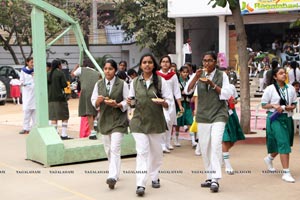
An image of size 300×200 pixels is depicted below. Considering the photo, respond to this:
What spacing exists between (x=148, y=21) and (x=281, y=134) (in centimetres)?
1928

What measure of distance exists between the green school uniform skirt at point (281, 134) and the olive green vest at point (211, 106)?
2.93 feet

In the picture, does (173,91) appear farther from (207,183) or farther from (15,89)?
(15,89)

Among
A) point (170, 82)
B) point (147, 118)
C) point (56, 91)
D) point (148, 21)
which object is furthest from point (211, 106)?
point (148, 21)

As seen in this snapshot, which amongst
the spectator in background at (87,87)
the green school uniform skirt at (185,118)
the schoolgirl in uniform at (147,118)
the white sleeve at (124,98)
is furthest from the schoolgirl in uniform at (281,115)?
the spectator in background at (87,87)

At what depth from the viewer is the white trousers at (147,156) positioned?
20.1 ft

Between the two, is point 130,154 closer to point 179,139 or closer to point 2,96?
point 179,139

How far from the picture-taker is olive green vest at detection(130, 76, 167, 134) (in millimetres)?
6192

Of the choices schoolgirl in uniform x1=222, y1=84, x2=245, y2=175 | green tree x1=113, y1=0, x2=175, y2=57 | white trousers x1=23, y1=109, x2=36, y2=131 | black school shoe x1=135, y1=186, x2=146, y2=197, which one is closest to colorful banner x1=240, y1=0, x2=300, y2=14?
green tree x1=113, y1=0, x2=175, y2=57

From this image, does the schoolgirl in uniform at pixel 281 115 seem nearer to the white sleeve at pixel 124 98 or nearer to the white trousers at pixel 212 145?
the white trousers at pixel 212 145

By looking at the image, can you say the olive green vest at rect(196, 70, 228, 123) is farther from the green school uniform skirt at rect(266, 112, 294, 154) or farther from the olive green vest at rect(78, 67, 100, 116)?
the olive green vest at rect(78, 67, 100, 116)

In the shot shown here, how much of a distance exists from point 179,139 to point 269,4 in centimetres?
1273

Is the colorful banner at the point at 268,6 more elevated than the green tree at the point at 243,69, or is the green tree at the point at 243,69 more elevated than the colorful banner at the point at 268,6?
the colorful banner at the point at 268,6

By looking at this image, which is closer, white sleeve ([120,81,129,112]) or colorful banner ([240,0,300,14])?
white sleeve ([120,81,129,112])

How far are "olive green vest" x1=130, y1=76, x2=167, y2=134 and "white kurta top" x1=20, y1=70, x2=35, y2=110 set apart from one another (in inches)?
243
